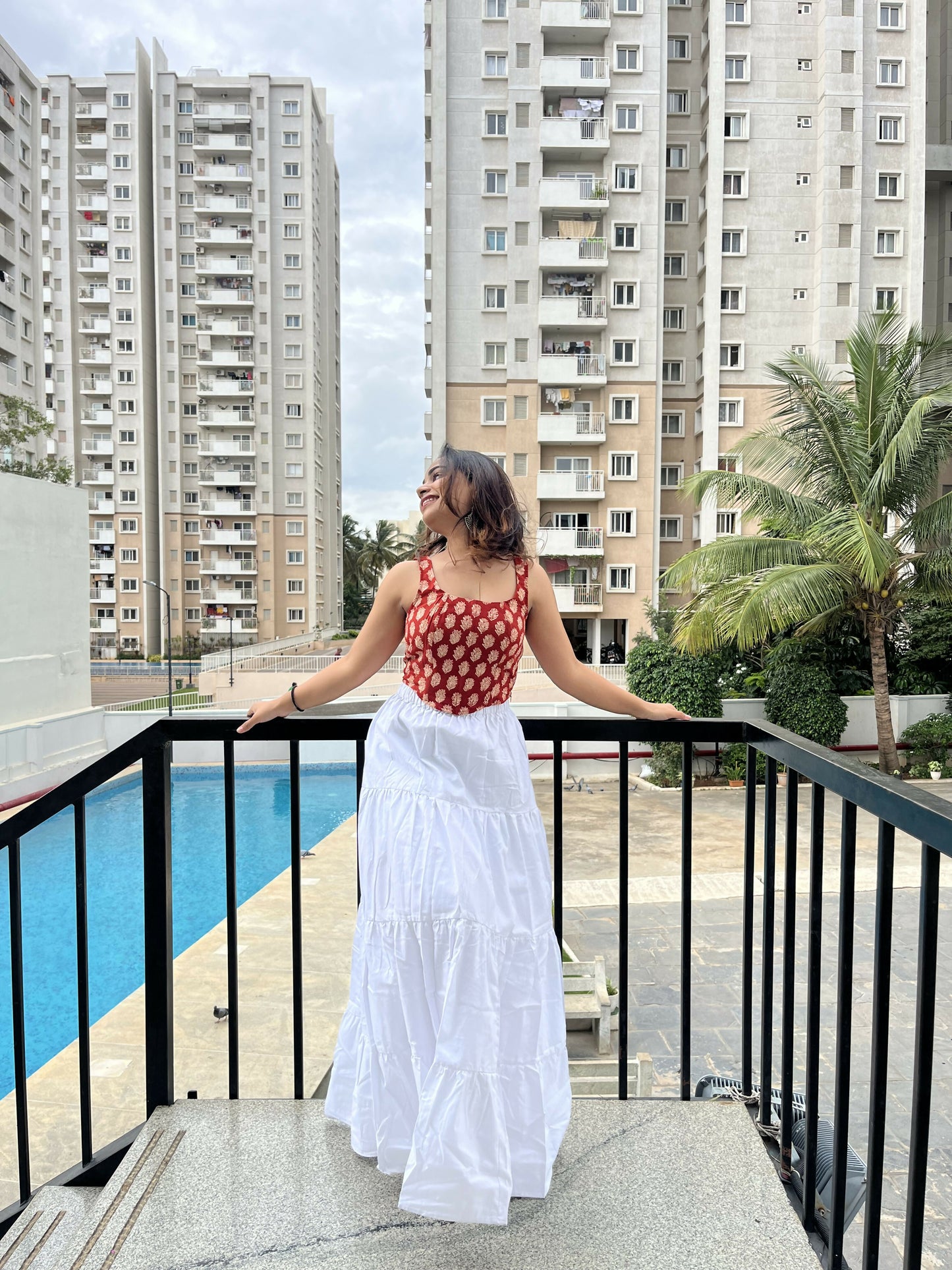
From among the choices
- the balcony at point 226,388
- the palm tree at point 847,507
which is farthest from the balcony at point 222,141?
the palm tree at point 847,507

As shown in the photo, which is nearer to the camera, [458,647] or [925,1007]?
[925,1007]

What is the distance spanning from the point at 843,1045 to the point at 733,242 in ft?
83.3

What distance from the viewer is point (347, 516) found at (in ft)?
168

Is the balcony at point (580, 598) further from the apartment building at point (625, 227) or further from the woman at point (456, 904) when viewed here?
the woman at point (456, 904)

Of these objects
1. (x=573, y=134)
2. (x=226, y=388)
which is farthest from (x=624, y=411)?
(x=226, y=388)

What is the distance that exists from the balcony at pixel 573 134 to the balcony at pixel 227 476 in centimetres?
1938

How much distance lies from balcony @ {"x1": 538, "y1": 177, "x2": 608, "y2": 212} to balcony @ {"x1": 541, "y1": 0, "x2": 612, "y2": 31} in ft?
12.0

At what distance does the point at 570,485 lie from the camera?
22.5 meters

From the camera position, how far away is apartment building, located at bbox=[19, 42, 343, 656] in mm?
35375

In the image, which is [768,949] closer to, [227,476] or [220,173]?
[227,476]

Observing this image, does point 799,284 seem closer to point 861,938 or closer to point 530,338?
point 530,338

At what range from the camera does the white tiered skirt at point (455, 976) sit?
1.33m

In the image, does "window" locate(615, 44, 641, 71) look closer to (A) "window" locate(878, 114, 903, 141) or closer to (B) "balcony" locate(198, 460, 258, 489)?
(A) "window" locate(878, 114, 903, 141)

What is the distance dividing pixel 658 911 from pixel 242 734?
6723mm
